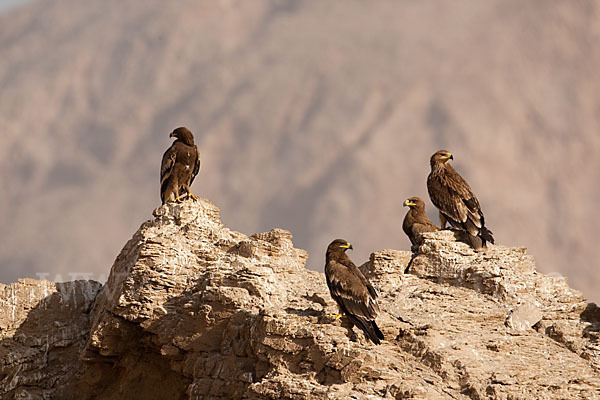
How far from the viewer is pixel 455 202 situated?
53.9ft

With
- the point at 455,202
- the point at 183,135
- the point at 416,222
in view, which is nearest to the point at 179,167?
the point at 183,135

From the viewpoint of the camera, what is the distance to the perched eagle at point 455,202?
52.2ft

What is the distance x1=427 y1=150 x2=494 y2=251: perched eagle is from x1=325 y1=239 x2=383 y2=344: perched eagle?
316 centimetres

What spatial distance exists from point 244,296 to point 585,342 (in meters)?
5.20

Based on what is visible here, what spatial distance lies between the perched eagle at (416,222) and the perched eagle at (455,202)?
0.30m

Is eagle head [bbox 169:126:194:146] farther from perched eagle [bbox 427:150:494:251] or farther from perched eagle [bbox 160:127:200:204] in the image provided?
perched eagle [bbox 427:150:494:251]

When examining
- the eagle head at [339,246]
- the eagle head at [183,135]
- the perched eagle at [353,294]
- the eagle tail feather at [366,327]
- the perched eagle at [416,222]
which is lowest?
the eagle tail feather at [366,327]

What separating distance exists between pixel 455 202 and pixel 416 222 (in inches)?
35.7

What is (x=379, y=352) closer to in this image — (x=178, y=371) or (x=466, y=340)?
(x=466, y=340)

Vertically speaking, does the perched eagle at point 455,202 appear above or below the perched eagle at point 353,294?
above

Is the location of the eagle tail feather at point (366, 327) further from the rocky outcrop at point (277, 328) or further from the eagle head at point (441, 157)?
the eagle head at point (441, 157)

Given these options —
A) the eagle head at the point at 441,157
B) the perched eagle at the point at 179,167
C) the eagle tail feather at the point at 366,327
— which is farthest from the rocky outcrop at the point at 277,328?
the eagle head at the point at 441,157

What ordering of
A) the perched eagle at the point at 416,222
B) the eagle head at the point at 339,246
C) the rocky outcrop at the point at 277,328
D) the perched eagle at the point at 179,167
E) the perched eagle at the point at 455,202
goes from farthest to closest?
the perched eagle at the point at 179,167 < the perched eagle at the point at 416,222 < the perched eagle at the point at 455,202 < the eagle head at the point at 339,246 < the rocky outcrop at the point at 277,328

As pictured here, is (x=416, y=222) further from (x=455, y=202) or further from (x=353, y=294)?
(x=353, y=294)
